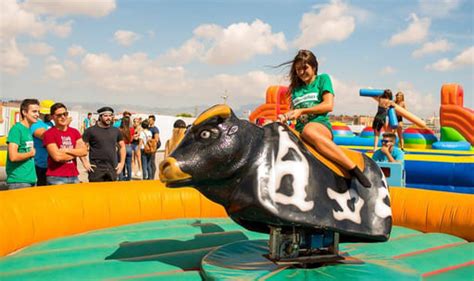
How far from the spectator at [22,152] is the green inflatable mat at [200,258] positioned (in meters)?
1.01

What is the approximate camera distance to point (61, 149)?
3969 mm

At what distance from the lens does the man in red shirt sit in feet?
12.9

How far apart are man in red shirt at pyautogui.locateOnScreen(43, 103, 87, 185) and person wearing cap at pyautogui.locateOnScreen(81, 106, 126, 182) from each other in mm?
478

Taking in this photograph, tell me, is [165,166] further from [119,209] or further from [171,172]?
[119,209]

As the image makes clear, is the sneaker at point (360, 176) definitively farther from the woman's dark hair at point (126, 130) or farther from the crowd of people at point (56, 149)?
the woman's dark hair at point (126, 130)

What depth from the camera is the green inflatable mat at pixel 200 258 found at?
2354 millimetres

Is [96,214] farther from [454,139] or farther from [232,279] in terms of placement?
[454,139]

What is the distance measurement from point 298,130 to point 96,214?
1.92 meters

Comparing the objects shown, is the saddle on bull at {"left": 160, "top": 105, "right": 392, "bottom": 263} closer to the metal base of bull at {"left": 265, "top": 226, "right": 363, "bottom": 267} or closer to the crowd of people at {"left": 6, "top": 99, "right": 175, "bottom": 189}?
the metal base of bull at {"left": 265, "top": 226, "right": 363, "bottom": 267}

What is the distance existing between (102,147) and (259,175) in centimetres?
286

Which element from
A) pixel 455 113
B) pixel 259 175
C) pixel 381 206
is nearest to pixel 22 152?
pixel 259 175

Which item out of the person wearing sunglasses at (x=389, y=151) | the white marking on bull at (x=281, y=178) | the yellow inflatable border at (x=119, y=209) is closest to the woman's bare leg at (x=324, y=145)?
the white marking on bull at (x=281, y=178)

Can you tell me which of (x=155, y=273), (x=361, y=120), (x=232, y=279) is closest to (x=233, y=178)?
(x=232, y=279)

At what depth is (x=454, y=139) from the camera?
10.6 meters
